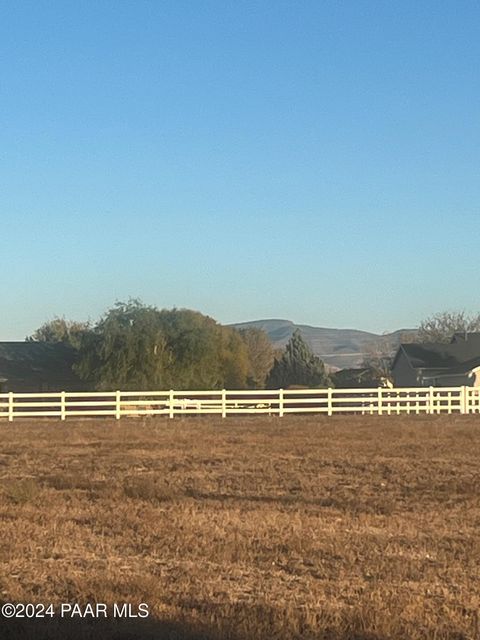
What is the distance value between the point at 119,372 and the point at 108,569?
5889cm

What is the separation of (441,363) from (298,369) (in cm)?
1424

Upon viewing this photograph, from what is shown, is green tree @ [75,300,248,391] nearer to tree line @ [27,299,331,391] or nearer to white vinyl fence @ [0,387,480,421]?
tree line @ [27,299,331,391]

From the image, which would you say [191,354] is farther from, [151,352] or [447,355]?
[447,355]

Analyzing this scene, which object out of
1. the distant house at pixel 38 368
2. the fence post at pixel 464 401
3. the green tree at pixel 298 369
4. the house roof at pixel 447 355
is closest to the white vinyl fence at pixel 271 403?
the fence post at pixel 464 401

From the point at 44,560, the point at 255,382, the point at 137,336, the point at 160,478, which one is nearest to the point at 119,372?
the point at 137,336

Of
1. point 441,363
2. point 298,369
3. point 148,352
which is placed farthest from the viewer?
point 298,369

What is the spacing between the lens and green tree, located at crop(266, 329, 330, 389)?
84188 mm

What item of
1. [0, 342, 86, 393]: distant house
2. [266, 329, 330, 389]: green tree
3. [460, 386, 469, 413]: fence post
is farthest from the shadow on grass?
[266, 329, 330, 389]: green tree

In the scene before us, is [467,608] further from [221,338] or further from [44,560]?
[221,338]

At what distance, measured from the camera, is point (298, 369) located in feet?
277

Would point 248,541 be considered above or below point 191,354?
below

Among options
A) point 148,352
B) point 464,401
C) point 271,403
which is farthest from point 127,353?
point 464,401

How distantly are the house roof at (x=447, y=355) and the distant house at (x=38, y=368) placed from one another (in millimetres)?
23080

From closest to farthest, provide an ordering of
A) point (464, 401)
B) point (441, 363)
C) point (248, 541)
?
point (248, 541)
point (464, 401)
point (441, 363)
